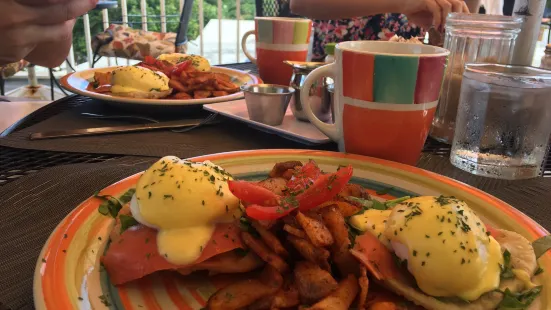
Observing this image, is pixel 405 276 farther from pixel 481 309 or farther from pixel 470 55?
pixel 470 55

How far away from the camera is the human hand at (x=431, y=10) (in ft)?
5.85

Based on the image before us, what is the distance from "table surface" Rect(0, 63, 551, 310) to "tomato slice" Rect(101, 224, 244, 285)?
110mm

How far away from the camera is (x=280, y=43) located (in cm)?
174

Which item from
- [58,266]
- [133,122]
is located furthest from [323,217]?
[133,122]

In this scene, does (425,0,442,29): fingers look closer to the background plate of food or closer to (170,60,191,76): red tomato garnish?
the background plate of food

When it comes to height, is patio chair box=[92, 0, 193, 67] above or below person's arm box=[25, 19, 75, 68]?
below

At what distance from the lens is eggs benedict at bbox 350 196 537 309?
22.8 inches

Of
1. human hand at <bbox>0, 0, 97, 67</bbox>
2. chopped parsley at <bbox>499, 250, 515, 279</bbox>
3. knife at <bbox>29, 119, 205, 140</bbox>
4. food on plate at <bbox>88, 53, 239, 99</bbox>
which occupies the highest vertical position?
human hand at <bbox>0, 0, 97, 67</bbox>

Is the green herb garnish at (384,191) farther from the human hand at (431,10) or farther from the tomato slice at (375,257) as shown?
the human hand at (431,10)

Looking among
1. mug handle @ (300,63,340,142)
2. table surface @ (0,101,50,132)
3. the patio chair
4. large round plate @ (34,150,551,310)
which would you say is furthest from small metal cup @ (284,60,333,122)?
the patio chair

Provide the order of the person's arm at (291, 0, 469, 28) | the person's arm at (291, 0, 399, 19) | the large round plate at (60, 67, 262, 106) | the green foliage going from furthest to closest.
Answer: the green foliage, the person's arm at (291, 0, 399, 19), the person's arm at (291, 0, 469, 28), the large round plate at (60, 67, 262, 106)

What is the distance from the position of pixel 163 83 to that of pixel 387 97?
811 millimetres

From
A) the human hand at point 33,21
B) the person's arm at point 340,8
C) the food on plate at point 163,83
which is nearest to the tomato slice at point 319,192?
the human hand at point 33,21

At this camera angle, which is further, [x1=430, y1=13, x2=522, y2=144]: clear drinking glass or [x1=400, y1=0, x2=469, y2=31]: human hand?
[x1=400, y1=0, x2=469, y2=31]: human hand
